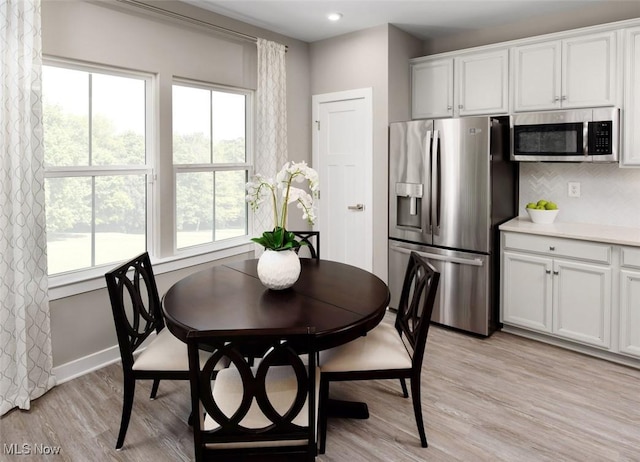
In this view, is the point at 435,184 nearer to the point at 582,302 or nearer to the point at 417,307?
the point at 582,302

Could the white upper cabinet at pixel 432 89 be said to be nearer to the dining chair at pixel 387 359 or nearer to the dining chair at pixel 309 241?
the dining chair at pixel 309 241

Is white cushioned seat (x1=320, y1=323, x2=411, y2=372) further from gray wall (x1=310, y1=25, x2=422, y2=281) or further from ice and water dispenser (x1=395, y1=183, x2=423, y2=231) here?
gray wall (x1=310, y1=25, x2=422, y2=281)

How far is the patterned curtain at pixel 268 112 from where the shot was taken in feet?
13.0

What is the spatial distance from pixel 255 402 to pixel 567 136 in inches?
118

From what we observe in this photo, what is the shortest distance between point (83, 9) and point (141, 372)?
2306mm

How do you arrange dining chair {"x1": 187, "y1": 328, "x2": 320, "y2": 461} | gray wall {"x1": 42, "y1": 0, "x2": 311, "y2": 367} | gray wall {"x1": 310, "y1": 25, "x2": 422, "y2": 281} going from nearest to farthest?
dining chair {"x1": 187, "y1": 328, "x2": 320, "y2": 461} → gray wall {"x1": 42, "y1": 0, "x2": 311, "y2": 367} → gray wall {"x1": 310, "y1": 25, "x2": 422, "y2": 281}

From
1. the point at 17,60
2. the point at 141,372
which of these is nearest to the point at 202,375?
the point at 141,372

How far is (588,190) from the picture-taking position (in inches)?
143

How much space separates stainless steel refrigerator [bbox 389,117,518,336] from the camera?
3512 mm

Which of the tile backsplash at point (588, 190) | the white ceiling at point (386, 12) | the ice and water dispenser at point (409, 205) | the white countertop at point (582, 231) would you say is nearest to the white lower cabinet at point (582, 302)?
the white countertop at point (582, 231)

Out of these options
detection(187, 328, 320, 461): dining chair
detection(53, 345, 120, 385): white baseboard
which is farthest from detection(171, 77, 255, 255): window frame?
detection(187, 328, 320, 461): dining chair

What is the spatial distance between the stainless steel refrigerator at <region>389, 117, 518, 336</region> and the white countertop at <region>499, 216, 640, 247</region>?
6.8 inches

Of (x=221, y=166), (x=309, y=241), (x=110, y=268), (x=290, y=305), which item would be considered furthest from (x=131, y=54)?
(x=290, y=305)

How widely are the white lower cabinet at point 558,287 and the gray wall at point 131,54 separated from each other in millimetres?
2611
